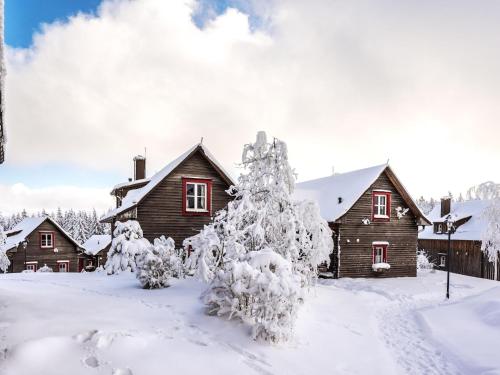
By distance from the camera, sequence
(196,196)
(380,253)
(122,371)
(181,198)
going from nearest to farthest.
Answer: (122,371), (181,198), (196,196), (380,253)

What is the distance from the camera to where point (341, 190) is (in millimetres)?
24438

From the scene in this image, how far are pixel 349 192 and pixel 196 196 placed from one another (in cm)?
1091

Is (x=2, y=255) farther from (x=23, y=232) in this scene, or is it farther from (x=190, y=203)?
(x=190, y=203)

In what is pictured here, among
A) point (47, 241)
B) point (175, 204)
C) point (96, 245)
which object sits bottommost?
point (96, 245)

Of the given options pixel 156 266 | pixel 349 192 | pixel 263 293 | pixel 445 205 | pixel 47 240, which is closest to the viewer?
pixel 263 293

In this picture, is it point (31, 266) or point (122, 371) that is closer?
point (122, 371)

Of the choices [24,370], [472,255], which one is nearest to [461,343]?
[24,370]

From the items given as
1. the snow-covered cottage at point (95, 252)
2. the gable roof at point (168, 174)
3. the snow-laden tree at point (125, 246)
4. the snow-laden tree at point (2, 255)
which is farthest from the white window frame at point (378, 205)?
the snow-covered cottage at point (95, 252)

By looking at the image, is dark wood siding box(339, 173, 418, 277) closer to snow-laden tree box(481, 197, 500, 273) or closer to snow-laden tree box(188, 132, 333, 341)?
snow-laden tree box(481, 197, 500, 273)

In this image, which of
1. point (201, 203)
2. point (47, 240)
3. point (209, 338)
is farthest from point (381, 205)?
point (47, 240)

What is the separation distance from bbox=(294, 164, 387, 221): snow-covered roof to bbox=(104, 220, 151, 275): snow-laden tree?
34.7 feet

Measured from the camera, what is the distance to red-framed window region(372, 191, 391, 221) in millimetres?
23062

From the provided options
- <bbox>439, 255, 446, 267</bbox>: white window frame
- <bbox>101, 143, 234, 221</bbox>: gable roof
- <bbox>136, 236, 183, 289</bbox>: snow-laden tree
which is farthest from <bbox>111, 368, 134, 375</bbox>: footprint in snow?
<bbox>439, 255, 446, 267</bbox>: white window frame

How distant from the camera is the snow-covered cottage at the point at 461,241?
3015cm
